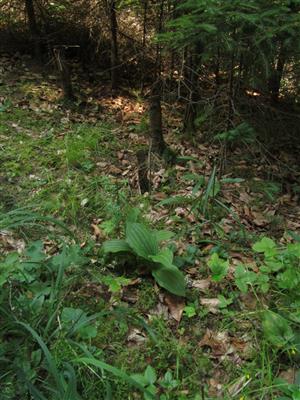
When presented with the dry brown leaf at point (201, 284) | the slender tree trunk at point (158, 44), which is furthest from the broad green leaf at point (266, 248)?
the slender tree trunk at point (158, 44)

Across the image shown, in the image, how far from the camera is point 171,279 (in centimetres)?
262

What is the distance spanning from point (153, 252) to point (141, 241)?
11cm

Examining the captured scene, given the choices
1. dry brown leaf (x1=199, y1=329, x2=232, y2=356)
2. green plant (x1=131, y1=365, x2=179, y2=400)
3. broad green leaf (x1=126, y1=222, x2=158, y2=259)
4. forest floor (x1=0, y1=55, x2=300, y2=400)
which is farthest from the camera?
broad green leaf (x1=126, y1=222, x2=158, y2=259)

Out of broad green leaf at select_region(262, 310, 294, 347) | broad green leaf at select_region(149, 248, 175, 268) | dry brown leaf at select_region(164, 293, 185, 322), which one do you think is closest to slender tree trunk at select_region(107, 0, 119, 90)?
broad green leaf at select_region(149, 248, 175, 268)

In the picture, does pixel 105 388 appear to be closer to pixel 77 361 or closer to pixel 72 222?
pixel 77 361

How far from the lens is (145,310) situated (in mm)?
2592

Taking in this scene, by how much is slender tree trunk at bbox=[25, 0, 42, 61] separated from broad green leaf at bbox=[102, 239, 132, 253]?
14.8 feet

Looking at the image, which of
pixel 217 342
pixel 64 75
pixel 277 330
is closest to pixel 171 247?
pixel 217 342

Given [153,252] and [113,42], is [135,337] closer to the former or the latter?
[153,252]

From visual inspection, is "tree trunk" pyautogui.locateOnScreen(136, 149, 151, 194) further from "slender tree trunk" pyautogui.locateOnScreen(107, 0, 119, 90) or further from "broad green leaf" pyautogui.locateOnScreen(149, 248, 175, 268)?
"slender tree trunk" pyautogui.locateOnScreen(107, 0, 119, 90)

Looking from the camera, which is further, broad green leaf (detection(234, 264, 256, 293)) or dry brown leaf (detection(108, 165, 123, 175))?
dry brown leaf (detection(108, 165, 123, 175))

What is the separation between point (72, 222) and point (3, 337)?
53.1 inches

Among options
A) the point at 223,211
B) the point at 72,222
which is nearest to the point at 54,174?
the point at 72,222

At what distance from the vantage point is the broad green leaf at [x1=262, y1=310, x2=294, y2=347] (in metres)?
2.22
